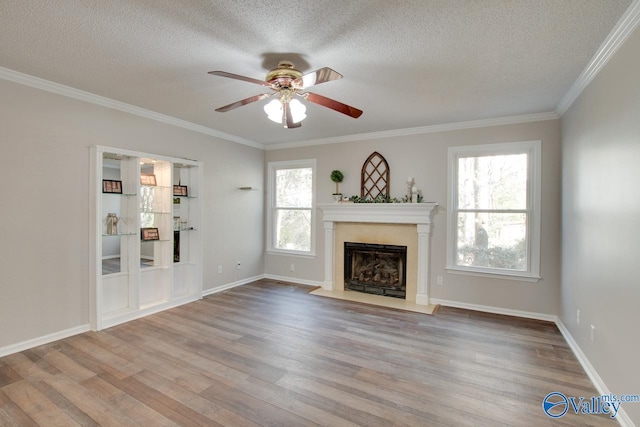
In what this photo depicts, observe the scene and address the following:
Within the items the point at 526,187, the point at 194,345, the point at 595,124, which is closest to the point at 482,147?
the point at 526,187

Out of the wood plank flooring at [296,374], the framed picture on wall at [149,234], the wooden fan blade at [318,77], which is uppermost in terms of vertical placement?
the wooden fan blade at [318,77]

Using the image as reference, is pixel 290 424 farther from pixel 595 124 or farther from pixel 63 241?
pixel 595 124

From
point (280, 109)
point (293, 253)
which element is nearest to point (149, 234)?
point (293, 253)

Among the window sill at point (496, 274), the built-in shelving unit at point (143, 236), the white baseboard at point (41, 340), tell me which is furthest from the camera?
the window sill at point (496, 274)

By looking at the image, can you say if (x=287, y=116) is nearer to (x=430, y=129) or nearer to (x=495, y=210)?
(x=430, y=129)

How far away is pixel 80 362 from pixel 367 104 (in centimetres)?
380

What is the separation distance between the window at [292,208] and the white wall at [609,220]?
3.64 metres

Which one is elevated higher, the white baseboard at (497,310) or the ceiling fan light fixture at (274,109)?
the ceiling fan light fixture at (274,109)

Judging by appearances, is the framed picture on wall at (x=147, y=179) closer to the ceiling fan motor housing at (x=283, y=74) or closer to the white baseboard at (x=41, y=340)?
the white baseboard at (x=41, y=340)

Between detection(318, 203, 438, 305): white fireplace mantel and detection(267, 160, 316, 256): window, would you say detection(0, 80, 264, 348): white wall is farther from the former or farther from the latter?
detection(318, 203, 438, 305): white fireplace mantel

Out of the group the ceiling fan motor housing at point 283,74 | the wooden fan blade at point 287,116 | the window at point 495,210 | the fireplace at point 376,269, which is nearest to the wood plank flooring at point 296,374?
the window at point 495,210

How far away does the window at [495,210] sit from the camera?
3934 mm

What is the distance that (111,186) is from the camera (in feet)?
11.9

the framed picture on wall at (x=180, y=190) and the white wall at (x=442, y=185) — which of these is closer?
the white wall at (x=442, y=185)
